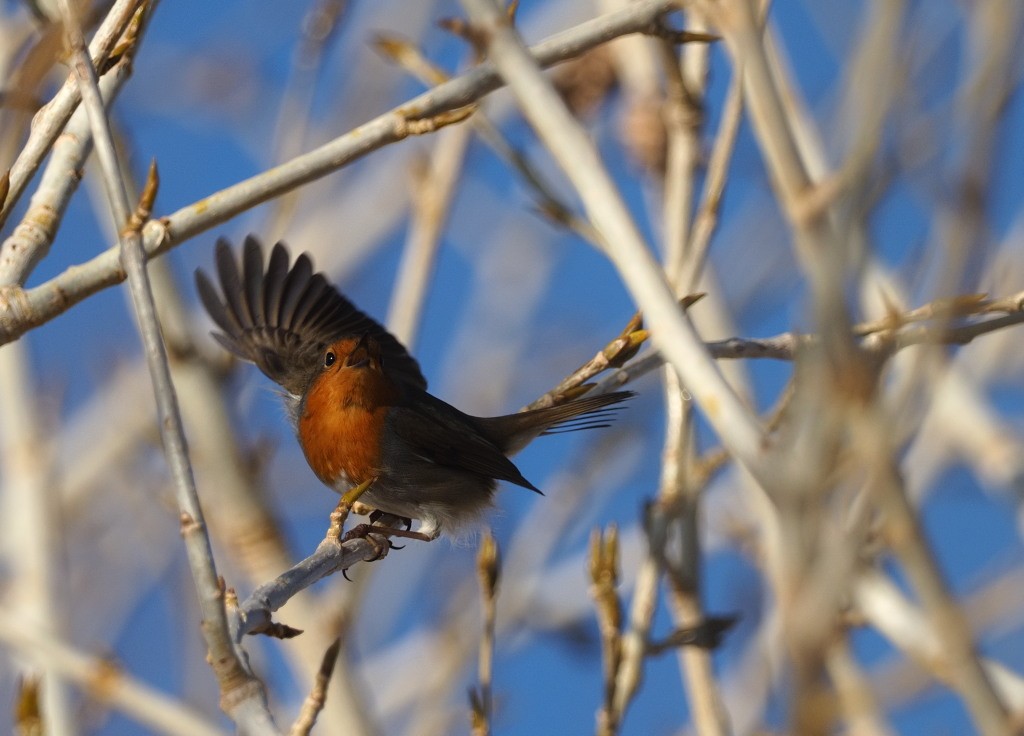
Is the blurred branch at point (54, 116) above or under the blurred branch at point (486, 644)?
above

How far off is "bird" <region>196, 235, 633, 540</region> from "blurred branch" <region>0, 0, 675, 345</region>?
1.71 metres

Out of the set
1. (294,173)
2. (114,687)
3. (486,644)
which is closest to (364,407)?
(114,687)

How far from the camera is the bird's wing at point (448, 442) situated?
5309 millimetres

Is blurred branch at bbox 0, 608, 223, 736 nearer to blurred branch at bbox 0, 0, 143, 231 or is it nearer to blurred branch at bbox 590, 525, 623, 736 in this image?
blurred branch at bbox 590, 525, 623, 736

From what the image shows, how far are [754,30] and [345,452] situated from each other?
3.53 m

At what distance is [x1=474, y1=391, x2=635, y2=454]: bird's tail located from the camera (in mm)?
4691

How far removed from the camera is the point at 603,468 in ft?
24.6

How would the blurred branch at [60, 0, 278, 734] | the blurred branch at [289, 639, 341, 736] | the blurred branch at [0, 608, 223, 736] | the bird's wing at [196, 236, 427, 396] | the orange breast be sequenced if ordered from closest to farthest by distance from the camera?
1. the blurred branch at [60, 0, 278, 734]
2. the blurred branch at [289, 639, 341, 736]
3. the blurred branch at [0, 608, 223, 736]
4. the orange breast
5. the bird's wing at [196, 236, 427, 396]

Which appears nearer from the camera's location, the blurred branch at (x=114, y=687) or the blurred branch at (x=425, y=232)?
the blurred branch at (x=114, y=687)

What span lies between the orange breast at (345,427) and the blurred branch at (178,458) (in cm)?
256

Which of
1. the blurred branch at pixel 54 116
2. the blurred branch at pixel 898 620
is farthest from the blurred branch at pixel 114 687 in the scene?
the blurred branch at pixel 898 620

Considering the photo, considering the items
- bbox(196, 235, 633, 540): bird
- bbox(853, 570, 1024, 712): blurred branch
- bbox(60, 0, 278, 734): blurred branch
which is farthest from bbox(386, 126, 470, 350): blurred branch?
bbox(60, 0, 278, 734): blurred branch

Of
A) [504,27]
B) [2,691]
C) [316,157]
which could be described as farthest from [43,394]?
[504,27]

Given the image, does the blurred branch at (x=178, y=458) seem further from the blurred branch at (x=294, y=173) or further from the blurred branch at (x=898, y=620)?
the blurred branch at (x=898, y=620)
